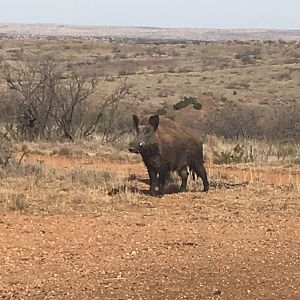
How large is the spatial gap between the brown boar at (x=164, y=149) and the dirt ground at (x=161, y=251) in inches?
22.4

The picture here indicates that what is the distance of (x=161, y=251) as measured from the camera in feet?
29.4

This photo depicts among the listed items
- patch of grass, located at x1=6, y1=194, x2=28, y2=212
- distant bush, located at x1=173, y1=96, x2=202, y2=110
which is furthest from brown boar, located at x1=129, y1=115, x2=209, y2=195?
distant bush, located at x1=173, y1=96, x2=202, y2=110

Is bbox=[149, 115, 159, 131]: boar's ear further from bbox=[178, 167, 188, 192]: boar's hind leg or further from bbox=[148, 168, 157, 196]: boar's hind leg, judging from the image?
bbox=[178, 167, 188, 192]: boar's hind leg

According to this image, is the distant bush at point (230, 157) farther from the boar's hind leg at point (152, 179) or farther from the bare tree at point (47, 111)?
the boar's hind leg at point (152, 179)

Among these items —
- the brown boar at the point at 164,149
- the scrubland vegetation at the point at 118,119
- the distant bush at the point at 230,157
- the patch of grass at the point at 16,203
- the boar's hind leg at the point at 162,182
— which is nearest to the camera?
the patch of grass at the point at 16,203

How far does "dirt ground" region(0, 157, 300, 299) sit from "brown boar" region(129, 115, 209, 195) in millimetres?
568

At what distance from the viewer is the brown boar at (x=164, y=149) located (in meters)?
12.8

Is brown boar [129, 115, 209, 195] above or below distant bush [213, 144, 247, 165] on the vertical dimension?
above

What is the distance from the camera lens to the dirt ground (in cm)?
741

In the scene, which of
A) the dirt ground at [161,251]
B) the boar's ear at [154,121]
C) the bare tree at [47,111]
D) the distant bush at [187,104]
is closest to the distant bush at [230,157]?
the bare tree at [47,111]

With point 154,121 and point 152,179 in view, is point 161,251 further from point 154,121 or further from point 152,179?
point 154,121

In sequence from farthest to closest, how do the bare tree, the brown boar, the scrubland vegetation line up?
1. the bare tree
2. the scrubland vegetation
3. the brown boar

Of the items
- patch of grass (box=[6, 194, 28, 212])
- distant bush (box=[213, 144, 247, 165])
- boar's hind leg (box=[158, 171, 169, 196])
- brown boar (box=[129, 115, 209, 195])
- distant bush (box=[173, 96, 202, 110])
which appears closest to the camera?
patch of grass (box=[6, 194, 28, 212])

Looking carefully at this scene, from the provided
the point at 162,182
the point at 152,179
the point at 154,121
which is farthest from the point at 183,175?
the point at 154,121
